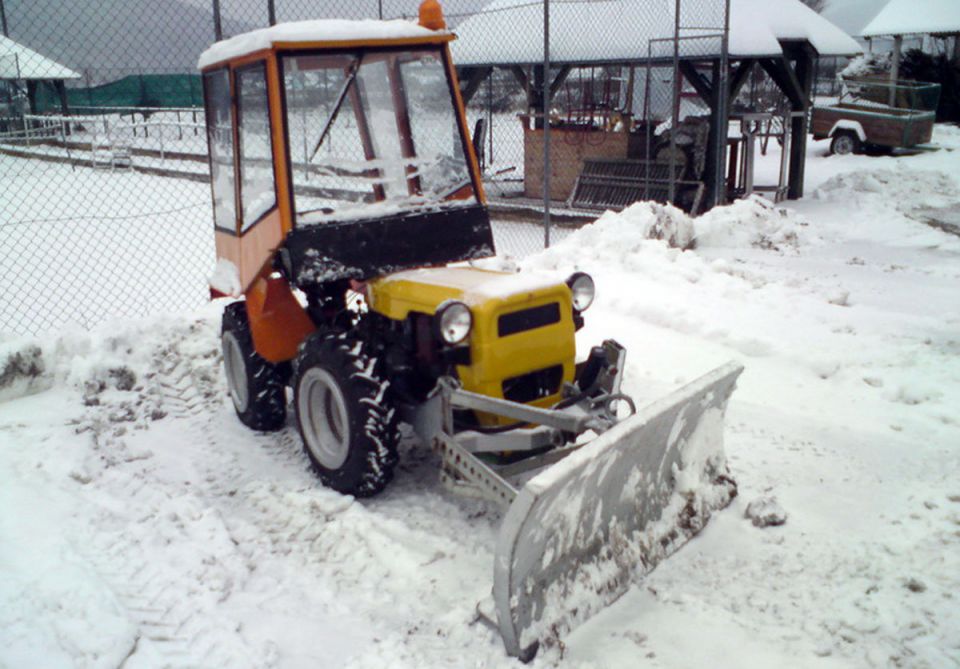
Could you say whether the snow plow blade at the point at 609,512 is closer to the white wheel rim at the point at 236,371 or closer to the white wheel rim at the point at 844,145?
the white wheel rim at the point at 236,371

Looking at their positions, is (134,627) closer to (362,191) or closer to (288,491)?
(288,491)

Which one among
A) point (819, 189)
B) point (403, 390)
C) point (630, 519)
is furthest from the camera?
point (819, 189)

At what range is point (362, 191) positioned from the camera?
434 cm

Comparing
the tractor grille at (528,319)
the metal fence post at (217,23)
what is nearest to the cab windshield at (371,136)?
the tractor grille at (528,319)

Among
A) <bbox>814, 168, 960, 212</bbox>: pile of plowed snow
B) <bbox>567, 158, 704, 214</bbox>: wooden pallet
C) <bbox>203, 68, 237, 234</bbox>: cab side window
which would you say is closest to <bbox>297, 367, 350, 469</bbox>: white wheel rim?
<bbox>203, 68, 237, 234</bbox>: cab side window

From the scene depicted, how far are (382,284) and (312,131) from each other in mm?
867

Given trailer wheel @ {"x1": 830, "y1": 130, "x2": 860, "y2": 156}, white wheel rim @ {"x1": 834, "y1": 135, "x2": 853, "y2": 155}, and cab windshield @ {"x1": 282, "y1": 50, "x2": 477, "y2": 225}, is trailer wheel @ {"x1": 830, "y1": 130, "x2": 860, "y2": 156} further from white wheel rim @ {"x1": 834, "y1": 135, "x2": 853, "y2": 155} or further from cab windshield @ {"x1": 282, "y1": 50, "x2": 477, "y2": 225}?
cab windshield @ {"x1": 282, "y1": 50, "x2": 477, "y2": 225}

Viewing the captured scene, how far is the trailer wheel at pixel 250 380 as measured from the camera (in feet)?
16.0

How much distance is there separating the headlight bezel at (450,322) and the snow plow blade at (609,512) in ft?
2.66

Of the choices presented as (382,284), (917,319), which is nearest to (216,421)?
(382,284)

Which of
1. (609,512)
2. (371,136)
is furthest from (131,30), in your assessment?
(609,512)

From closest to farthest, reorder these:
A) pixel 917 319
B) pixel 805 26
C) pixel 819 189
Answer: pixel 917 319
pixel 805 26
pixel 819 189

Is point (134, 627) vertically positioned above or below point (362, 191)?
below

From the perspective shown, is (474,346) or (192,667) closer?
(192,667)
